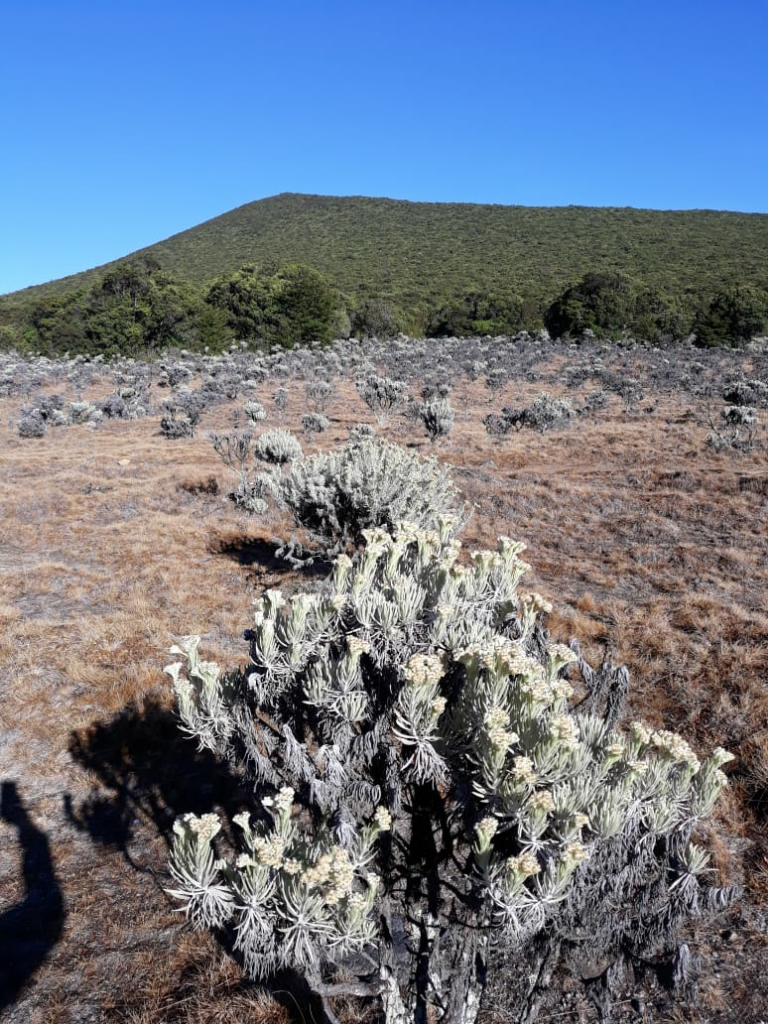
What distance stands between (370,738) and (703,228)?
8045cm

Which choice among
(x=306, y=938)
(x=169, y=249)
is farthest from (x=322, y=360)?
(x=169, y=249)

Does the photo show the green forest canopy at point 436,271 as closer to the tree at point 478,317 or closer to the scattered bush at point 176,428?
the tree at point 478,317

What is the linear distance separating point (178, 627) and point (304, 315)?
37261 mm

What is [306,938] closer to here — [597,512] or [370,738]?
[370,738]

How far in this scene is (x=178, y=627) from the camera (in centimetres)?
535

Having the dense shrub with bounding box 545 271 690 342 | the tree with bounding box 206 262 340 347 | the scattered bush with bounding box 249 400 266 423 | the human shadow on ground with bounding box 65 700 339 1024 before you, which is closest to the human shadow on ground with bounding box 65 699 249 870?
the human shadow on ground with bounding box 65 700 339 1024

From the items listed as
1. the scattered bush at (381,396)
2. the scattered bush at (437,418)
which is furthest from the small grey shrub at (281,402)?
the scattered bush at (437,418)

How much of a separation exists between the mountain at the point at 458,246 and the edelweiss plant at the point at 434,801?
4877cm

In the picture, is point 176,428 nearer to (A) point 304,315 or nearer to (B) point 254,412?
(B) point 254,412

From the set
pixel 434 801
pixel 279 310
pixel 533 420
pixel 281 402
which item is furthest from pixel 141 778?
pixel 279 310

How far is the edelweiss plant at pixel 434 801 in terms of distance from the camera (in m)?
A: 1.73

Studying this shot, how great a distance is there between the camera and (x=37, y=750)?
3.93 m

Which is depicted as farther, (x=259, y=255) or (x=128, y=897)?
(x=259, y=255)

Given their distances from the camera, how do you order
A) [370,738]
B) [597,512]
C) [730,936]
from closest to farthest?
[370,738], [730,936], [597,512]
